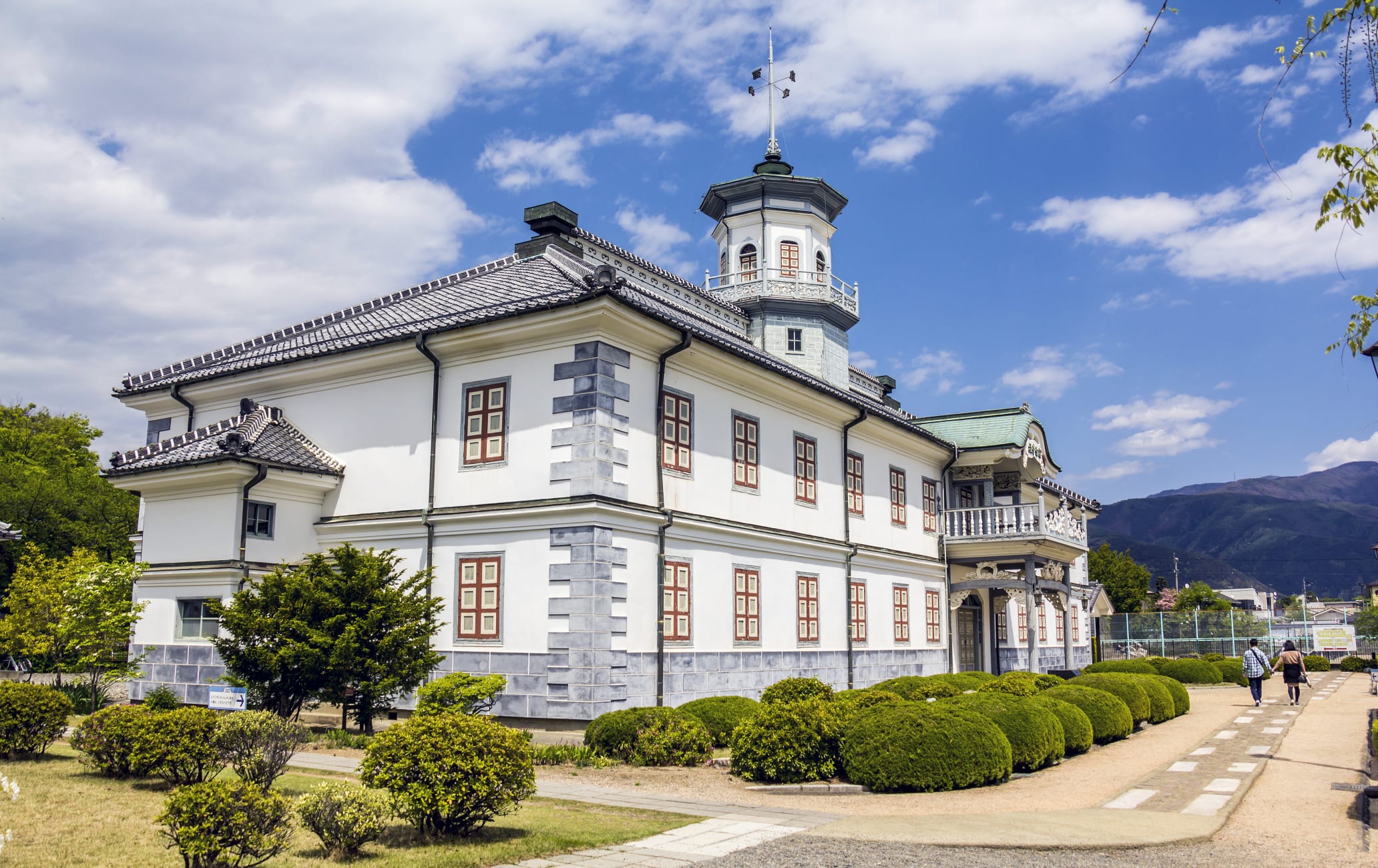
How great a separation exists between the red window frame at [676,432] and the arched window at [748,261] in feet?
43.4

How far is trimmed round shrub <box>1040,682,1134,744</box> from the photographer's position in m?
17.9

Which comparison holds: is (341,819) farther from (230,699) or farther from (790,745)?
(230,699)

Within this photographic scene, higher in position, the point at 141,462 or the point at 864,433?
the point at 864,433

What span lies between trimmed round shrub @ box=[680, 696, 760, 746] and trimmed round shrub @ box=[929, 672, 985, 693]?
6.36 meters

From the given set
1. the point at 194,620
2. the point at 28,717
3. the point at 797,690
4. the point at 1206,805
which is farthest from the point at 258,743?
the point at 1206,805

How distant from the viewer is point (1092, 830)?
9.89 meters

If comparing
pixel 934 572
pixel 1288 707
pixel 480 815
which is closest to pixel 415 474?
pixel 480 815

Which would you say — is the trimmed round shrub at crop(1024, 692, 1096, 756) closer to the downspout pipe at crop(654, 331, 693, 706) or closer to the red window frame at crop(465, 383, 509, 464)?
the downspout pipe at crop(654, 331, 693, 706)

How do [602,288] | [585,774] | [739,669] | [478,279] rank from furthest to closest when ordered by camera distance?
[478,279] → [739,669] → [602,288] → [585,774]

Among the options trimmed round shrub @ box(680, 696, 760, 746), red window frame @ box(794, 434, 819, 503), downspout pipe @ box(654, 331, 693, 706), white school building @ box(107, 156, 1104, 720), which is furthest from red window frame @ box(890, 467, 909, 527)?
trimmed round shrub @ box(680, 696, 760, 746)

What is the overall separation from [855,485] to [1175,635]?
1294 inches

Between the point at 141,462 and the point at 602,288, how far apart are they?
10.0 meters

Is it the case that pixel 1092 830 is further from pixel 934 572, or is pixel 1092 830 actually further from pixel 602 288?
pixel 934 572

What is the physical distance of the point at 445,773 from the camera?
30.0ft
